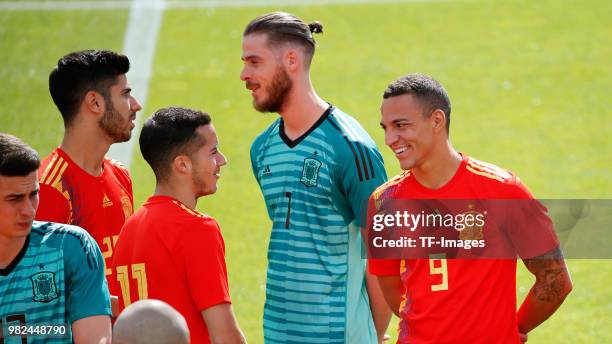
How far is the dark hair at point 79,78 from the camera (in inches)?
258

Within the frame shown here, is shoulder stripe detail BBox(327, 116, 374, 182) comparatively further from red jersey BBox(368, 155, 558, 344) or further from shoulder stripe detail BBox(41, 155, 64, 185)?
shoulder stripe detail BBox(41, 155, 64, 185)

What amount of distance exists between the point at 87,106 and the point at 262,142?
1.08m

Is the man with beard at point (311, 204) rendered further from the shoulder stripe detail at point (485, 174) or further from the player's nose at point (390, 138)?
the shoulder stripe detail at point (485, 174)

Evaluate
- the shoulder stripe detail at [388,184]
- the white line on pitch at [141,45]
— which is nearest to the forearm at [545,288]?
the shoulder stripe detail at [388,184]

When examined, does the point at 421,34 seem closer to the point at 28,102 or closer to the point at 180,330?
the point at 28,102

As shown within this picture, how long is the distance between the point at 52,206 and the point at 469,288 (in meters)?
2.35

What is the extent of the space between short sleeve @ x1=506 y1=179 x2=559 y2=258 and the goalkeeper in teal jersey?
6.70 feet

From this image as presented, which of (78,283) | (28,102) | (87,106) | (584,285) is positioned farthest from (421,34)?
(78,283)

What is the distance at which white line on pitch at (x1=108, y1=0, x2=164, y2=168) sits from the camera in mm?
16048

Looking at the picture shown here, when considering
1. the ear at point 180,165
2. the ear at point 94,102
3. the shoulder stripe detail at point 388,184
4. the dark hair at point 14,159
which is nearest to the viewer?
the dark hair at point 14,159

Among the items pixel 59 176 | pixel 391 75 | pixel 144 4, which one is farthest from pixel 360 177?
pixel 144 4

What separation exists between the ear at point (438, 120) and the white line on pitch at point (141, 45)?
30.9 ft

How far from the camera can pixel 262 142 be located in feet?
20.8

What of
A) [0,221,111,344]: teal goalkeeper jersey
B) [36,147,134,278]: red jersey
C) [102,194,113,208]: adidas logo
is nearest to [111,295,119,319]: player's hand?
[36,147,134,278]: red jersey
